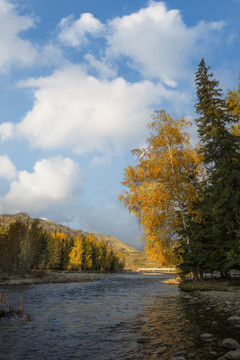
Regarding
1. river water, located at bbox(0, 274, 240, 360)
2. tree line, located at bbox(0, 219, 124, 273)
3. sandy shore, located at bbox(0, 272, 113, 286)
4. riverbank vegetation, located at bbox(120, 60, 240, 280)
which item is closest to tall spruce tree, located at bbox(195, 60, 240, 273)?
riverbank vegetation, located at bbox(120, 60, 240, 280)

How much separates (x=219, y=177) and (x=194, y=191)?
237 cm

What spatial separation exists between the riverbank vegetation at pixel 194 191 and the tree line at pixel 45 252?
4307 centimetres

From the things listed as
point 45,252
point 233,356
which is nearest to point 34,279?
point 45,252

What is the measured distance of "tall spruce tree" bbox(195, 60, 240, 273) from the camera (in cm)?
1722

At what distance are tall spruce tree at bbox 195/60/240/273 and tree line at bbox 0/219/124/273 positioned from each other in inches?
1782

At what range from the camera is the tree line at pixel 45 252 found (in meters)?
54.6

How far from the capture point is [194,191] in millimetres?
18281

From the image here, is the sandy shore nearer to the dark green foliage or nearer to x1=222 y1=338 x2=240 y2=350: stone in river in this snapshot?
the dark green foliage

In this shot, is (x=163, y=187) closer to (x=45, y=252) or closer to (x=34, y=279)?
(x=34, y=279)

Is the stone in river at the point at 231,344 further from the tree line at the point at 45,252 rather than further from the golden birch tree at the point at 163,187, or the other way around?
the tree line at the point at 45,252

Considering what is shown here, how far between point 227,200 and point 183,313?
389 inches

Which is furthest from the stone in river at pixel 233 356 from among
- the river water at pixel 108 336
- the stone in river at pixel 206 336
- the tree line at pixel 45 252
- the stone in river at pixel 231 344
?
the tree line at pixel 45 252

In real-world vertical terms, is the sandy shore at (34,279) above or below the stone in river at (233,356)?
below

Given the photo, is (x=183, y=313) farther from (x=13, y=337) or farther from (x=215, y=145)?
(x=215, y=145)
